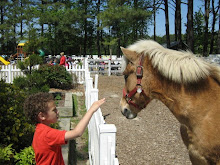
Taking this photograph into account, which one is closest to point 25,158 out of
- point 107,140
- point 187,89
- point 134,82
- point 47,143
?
point 47,143

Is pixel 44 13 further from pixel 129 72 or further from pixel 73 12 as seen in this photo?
pixel 129 72

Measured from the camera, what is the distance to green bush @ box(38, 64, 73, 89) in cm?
955

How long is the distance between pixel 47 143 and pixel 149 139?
3.47 metres

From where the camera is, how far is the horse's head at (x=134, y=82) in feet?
7.20

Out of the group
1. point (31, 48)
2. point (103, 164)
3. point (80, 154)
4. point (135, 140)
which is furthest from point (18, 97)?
point (31, 48)

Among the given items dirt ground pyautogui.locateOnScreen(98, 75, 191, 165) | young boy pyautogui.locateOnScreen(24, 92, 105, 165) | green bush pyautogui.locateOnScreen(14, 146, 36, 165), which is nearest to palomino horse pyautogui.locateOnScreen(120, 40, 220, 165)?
dirt ground pyautogui.locateOnScreen(98, 75, 191, 165)

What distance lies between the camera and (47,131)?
1.74 meters

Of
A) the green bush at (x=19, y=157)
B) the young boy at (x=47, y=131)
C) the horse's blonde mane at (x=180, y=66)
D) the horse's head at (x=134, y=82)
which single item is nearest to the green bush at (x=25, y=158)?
the green bush at (x=19, y=157)

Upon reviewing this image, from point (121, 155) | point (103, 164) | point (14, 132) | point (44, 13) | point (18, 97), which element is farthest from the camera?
point (44, 13)

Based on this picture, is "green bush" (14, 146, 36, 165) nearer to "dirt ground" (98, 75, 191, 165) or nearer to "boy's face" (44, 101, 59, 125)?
"boy's face" (44, 101, 59, 125)

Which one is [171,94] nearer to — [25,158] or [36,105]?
[36,105]

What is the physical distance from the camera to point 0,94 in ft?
10.1

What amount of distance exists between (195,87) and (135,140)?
296cm

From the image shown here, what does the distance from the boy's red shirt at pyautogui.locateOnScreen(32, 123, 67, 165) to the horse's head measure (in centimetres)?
92
